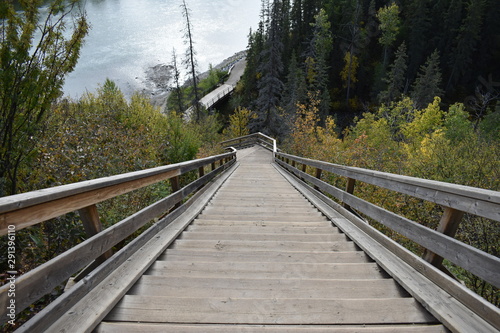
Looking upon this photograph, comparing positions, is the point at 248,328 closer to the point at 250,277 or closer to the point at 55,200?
the point at 250,277

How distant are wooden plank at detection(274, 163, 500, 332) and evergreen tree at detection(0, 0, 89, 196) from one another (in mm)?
5428

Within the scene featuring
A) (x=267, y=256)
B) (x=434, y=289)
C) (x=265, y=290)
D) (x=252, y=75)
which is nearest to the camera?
(x=434, y=289)

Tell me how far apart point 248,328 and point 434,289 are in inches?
55.3

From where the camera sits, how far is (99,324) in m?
1.59

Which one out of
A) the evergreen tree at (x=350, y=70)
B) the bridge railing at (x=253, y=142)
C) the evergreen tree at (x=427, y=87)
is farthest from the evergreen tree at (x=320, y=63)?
the bridge railing at (x=253, y=142)

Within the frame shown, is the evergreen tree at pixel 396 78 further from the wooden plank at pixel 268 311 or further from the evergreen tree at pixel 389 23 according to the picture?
the wooden plank at pixel 268 311

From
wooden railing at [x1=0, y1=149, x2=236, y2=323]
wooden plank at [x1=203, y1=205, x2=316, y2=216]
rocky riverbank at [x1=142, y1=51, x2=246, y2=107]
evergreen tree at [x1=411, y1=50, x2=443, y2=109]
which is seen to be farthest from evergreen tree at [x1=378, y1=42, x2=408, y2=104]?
wooden railing at [x1=0, y1=149, x2=236, y2=323]

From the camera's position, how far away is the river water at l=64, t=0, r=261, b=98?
46.0 m

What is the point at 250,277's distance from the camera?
2182 mm

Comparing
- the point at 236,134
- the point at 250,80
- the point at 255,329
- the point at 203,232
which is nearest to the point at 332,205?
the point at 203,232

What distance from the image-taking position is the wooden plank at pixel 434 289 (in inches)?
59.6

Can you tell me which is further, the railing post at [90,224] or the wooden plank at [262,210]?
the wooden plank at [262,210]

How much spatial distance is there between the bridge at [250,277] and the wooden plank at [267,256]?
0.4 inches

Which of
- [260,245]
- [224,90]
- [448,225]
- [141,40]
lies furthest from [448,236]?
[141,40]
